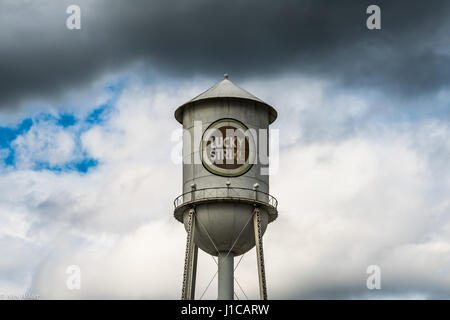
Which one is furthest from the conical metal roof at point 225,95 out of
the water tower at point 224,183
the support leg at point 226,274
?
the support leg at point 226,274

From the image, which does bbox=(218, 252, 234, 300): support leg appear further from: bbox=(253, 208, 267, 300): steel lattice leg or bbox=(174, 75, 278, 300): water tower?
bbox=(253, 208, 267, 300): steel lattice leg

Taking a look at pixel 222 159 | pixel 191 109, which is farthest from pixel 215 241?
pixel 191 109

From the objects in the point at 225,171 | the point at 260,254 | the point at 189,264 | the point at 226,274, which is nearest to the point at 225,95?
the point at 225,171

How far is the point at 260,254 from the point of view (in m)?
54.0

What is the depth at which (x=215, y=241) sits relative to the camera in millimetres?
55562

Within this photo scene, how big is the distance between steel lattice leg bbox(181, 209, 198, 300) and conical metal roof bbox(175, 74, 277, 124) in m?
7.47

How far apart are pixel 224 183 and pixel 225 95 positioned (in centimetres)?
598

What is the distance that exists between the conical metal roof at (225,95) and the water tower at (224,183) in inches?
2.6

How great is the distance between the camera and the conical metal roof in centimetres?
5683

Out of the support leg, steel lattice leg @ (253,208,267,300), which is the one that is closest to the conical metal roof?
steel lattice leg @ (253,208,267,300)

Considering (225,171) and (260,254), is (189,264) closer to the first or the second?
(260,254)
